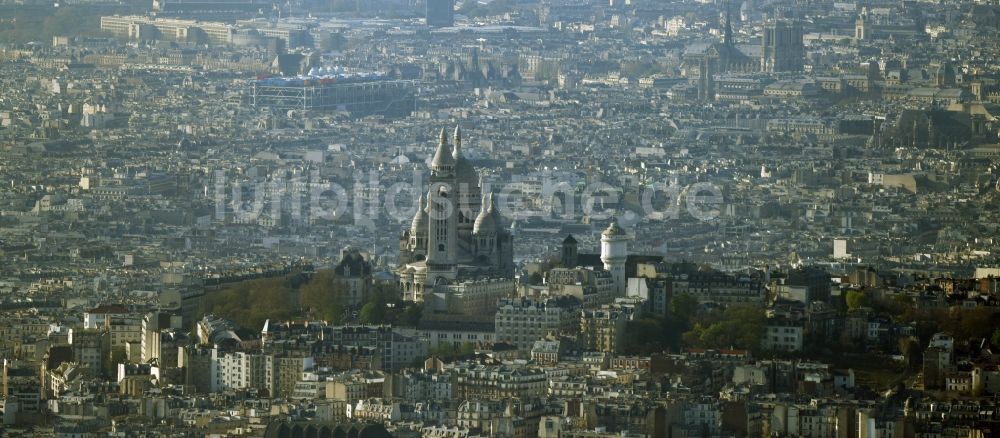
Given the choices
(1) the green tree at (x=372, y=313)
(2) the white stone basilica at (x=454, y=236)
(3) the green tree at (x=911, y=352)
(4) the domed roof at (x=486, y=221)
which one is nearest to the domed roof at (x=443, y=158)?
(2) the white stone basilica at (x=454, y=236)

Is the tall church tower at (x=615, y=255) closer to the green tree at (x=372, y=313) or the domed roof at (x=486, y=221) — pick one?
the domed roof at (x=486, y=221)

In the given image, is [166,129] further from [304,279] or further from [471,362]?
[471,362]

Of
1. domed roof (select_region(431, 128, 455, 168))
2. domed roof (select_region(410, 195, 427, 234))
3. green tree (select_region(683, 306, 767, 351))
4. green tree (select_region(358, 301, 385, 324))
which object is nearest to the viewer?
green tree (select_region(683, 306, 767, 351))

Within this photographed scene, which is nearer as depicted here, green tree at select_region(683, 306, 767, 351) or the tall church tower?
green tree at select_region(683, 306, 767, 351)

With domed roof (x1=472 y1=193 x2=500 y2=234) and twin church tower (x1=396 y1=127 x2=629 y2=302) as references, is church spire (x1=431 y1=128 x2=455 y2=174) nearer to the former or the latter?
twin church tower (x1=396 y1=127 x2=629 y2=302)

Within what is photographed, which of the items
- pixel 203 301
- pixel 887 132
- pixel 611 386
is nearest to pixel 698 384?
pixel 611 386

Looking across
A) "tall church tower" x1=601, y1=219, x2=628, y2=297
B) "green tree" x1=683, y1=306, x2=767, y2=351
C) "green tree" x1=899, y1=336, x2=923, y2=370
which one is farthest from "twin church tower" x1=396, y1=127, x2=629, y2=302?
"green tree" x1=899, y1=336, x2=923, y2=370

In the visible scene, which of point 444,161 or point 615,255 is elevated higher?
point 444,161

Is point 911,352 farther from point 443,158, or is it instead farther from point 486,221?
point 443,158

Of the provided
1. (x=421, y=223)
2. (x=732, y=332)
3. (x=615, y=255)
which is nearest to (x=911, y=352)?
(x=732, y=332)
